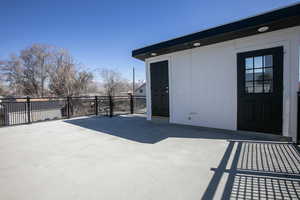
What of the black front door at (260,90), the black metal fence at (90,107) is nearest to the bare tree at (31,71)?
the black metal fence at (90,107)

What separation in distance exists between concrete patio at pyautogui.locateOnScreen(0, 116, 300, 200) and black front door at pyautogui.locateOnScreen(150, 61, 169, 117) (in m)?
2.01

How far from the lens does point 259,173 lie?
1.57m

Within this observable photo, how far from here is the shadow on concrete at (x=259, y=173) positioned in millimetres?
1239

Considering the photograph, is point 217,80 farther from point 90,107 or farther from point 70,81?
point 70,81

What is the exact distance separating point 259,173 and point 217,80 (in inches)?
95.5

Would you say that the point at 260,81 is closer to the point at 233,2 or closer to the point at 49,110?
the point at 233,2

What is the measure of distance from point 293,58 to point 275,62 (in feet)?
0.84

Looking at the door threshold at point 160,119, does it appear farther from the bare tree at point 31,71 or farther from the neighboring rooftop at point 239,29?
the bare tree at point 31,71

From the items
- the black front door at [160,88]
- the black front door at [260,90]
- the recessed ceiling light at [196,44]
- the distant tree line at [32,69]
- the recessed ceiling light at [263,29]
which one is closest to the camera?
the recessed ceiling light at [263,29]

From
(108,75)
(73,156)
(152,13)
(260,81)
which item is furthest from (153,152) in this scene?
(108,75)

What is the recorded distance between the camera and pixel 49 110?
8297 millimetres

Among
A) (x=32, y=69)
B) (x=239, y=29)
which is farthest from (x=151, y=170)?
(x=32, y=69)

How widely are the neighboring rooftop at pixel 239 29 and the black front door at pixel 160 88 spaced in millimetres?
713

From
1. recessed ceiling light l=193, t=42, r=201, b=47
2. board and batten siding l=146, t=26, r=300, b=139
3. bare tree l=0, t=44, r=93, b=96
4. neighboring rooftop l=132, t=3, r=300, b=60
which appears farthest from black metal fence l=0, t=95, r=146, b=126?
bare tree l=0, t=44, r=93, b=96
